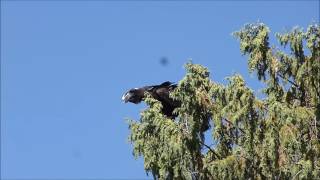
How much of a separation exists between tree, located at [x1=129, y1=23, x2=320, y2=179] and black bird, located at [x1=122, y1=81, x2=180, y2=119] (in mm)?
273

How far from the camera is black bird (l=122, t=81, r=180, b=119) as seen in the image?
17.4m

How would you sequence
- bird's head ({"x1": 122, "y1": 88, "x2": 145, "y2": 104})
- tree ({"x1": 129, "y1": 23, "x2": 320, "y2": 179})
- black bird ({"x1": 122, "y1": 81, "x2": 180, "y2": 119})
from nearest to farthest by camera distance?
tree ({"x1": 129, "y1": 23, "x2": 320, "y2": 179}) < black bird ({"x1": 122, "y1": 81, "x2": 180, "y2": 119}) < bird's head ({"x1": 122, "y1": 88, "x2": 145, "y2": 104})

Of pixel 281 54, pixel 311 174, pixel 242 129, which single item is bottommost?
pixel 311 174

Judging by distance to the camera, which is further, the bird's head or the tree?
the bird's head

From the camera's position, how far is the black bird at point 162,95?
17406 mm

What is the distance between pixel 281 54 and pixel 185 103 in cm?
180

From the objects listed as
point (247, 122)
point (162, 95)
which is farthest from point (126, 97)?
point (247, 122)

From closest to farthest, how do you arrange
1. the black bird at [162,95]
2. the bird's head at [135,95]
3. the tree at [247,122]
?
1. the tree at [247,122]
2. the black bird at [162,95]
3. the bird's head at [135,95]

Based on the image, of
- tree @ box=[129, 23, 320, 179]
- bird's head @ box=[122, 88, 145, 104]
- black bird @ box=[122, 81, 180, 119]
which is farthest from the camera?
bird's head @ box=[122, 88, 145, 104]

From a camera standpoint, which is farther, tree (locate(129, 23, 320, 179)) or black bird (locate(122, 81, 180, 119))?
black bird (locate(122, 81, 180, 119))

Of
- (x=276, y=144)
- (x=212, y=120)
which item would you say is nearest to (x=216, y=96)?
(x=212, y=120)

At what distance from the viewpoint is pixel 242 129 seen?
16.6m

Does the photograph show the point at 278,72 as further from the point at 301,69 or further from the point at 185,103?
the point at 185,103

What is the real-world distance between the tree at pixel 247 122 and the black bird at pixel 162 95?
273 millimetres
